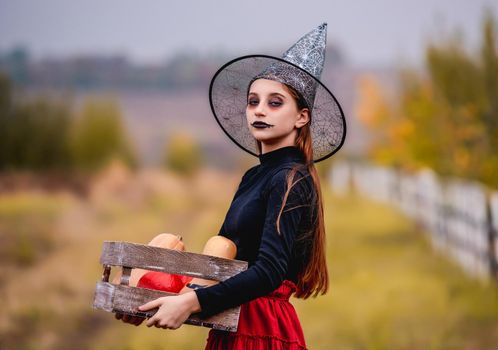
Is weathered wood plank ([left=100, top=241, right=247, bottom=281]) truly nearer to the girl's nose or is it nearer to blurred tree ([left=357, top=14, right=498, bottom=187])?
the girl's nose

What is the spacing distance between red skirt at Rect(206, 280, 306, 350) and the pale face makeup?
1.66 feet

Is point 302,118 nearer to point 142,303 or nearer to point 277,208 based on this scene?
point 277,208

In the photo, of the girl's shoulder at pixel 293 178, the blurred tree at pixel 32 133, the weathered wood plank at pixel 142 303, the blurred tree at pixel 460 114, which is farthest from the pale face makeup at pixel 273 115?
the blurred tree at pixel 32 133

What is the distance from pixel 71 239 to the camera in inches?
696

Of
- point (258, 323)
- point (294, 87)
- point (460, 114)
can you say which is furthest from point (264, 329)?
point (460, 114)

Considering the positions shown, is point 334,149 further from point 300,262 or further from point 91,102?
point 91,102

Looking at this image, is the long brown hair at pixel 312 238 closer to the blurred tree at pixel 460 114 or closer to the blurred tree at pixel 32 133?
the blurred tree at pixel 460 114

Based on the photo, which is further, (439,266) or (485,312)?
(439,266)

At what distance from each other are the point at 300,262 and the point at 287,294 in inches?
4.8

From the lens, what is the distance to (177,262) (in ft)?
10.1

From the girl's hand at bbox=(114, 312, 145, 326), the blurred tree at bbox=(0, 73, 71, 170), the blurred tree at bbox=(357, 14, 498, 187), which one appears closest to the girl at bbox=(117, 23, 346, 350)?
the girl's hand at bbox=(114, 312, 145, 326)

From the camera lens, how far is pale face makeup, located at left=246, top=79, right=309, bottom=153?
3.34 meters

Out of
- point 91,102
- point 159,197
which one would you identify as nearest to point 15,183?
point 159,197

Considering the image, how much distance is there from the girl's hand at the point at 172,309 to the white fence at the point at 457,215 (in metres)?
9.47
